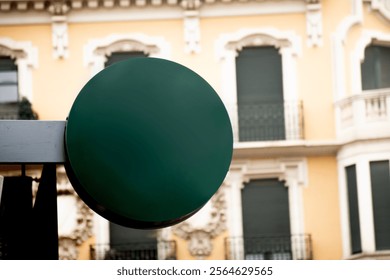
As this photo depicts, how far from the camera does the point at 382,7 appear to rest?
20578 millimetres

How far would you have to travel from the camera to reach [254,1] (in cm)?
2059

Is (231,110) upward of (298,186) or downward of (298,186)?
upward

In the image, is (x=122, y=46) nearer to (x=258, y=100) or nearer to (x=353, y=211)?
(x=258, y=100)

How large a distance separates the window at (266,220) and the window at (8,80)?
14.2 ft

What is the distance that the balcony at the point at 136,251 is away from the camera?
1936 centimetres

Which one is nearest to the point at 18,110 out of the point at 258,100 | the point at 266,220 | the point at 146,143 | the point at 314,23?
the point at 258,100

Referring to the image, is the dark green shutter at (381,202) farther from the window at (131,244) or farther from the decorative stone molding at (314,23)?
the window at (131,244)

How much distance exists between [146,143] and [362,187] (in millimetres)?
15761

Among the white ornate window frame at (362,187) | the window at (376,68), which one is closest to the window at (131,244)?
the white ornate window frame at (362,187)

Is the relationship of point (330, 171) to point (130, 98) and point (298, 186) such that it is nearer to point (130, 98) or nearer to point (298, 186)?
point (298, 186)
